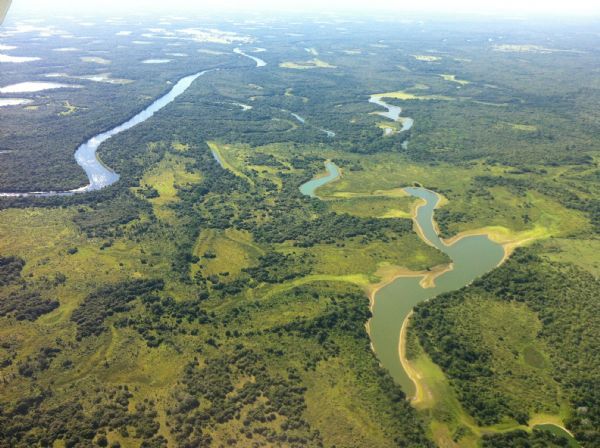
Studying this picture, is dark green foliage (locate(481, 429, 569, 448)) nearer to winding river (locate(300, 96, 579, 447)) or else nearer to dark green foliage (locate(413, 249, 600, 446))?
winding river (locate(300, 96, 579, 447))

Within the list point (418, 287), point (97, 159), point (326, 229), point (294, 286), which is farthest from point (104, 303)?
point (97, 159)

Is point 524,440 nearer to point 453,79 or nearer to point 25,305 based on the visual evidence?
point 25,305

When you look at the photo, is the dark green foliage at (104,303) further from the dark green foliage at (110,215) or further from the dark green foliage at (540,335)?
the dark green foliage at (540,335)

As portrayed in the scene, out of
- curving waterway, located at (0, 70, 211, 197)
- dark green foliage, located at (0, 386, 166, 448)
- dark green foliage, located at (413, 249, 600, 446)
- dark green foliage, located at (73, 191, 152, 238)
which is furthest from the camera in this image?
curving waterway, located at (0, 70, 211, 197)

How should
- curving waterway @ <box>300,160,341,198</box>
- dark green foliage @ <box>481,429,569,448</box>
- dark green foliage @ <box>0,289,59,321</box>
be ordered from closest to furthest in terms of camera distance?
1. dark green foliage @ <box>481,429,569,448</box>
2. dark green foliage @ <box>0,289,59,321</box>
3. curving waterway @ <box>300,160,341,198</box>

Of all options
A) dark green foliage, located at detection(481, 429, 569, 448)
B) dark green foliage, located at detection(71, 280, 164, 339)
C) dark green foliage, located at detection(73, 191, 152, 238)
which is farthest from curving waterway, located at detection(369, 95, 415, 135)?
dark green foliage, located at detection(481, 429, 569, 448)

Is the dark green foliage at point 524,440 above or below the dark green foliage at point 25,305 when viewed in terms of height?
above

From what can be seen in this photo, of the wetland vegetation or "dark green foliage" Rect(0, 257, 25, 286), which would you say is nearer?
the wetland vegetation

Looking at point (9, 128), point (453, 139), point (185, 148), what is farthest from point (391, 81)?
point (9, 128)

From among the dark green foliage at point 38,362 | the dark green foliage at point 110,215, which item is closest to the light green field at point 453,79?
the dark green foliage at point 110,215
